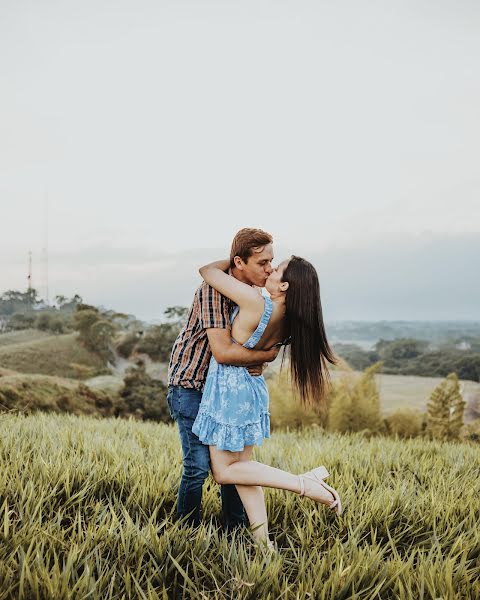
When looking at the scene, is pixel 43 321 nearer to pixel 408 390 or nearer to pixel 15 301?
pixel 15 301

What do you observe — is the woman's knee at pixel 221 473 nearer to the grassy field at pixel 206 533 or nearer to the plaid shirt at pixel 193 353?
the grassy field at pixel 206 533

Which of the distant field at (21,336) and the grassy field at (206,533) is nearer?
the grassy field at (206,533)

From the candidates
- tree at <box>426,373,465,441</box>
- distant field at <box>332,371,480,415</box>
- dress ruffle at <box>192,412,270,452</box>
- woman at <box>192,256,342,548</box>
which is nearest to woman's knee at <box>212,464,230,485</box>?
woman at <box>192,256,342,548</box>

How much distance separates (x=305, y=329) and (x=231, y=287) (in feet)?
1.39

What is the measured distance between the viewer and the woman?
262 cm

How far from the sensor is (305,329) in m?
2.71

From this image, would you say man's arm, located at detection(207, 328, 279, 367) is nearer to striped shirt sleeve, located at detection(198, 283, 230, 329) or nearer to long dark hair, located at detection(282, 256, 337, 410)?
striped shirt sleeve, located at detection(198, 283, 230, 329)

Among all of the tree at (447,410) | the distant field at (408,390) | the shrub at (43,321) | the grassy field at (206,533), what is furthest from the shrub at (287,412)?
the shrub at (43,321)

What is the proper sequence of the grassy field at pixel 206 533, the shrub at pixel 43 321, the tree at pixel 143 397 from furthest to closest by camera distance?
1. the shrub at pixel 43 321
2. the tree at pixel 143 397
3. the grassy field at pixel 206 533

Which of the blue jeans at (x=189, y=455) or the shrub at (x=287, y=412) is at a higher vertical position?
the blue jeans at (x=189, y=455)

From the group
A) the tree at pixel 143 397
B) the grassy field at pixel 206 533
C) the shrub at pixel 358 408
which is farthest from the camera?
the tree at pixel 143 397

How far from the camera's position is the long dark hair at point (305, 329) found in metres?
2.66

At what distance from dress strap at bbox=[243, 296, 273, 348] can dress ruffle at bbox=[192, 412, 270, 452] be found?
1.26 feet

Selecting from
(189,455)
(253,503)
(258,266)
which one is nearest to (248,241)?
(258,266)
